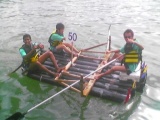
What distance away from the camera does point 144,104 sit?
7168 millimetres

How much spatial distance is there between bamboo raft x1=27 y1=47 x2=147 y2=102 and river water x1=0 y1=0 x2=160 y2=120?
285 millimetres

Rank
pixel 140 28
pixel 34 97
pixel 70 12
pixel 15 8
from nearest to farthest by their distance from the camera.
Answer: pixel 34 97, pixel 140 28, pixel 70 12, pixel 15 8

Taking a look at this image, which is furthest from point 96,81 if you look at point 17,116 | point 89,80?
point 17,116

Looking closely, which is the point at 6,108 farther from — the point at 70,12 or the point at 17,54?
the point at 70,12

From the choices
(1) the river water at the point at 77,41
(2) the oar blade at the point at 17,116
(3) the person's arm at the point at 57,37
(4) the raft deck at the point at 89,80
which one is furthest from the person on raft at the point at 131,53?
(2) the oar blade at the point at 17,116

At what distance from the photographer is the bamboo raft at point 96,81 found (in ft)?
22.6

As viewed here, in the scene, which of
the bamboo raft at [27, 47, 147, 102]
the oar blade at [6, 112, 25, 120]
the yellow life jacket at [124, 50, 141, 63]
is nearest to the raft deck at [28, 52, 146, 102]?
the bamboo raft at [27, 47, 147, 102]

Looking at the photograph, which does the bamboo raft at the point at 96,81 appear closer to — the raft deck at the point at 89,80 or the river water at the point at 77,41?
the raft deck at the point at 89,80

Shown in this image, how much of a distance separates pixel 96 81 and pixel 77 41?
5029 mm

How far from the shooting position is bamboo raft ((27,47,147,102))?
6879 millimetres

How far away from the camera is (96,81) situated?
24.5 feet

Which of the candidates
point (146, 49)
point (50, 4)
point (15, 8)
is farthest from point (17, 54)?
point (50, 4)

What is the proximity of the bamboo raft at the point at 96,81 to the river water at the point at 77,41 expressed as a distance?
0.29 metres

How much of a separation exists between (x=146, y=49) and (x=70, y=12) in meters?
8.14
